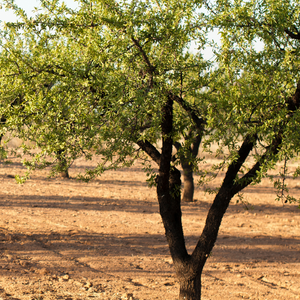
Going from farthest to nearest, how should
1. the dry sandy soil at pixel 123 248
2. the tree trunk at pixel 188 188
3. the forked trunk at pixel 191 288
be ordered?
the tree trunk at pixel 188 188 → the dry sandy soil at pixel 123 248 → the forked trunk at pixel 191 288

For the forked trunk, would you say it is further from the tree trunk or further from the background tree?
the tree trunk

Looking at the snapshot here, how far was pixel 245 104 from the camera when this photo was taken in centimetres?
438

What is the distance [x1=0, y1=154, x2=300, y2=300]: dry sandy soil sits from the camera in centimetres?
766

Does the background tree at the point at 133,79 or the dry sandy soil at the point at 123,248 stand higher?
the background tree at the point at 133,79

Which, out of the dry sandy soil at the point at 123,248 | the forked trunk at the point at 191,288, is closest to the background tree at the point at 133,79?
the forked trunk at the point at 191,288

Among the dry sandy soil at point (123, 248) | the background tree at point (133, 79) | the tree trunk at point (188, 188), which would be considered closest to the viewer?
the background tree at point (133, 79)

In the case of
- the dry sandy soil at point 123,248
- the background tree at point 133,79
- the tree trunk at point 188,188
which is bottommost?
the dry sandy soil at point 123,248

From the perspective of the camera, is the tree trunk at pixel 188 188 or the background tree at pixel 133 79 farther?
the tree trunk at pixel 188 188

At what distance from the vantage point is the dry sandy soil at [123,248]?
25.1 ft

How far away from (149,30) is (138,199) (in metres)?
13.9

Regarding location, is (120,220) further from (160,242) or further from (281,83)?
(281,83)

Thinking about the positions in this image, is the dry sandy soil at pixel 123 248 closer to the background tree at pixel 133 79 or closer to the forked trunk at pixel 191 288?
the forked trunk at pixel 191 288

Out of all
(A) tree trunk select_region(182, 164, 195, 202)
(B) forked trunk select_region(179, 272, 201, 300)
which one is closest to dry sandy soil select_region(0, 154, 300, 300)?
(A) tree trunk select_region(182, 164, 195, 202)

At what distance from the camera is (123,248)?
1067 centimetres
